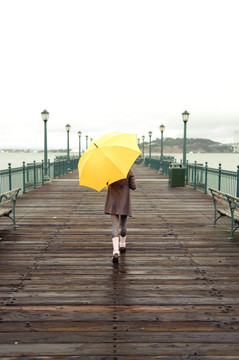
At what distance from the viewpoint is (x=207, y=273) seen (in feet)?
17.7

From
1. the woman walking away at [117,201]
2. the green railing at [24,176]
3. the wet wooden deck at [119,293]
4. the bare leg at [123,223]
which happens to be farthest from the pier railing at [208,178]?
the green railing at [24,176]

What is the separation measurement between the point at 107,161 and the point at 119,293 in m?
1.95

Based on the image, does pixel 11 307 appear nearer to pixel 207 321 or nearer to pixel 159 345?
pixel 159 345

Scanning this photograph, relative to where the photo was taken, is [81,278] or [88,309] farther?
[81,278]

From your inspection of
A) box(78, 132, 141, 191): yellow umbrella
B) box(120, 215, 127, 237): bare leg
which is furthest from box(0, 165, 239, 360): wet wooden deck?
box(78, 132, 141, 191): yellow umbrella

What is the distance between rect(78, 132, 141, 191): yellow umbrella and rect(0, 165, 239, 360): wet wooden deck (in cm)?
145

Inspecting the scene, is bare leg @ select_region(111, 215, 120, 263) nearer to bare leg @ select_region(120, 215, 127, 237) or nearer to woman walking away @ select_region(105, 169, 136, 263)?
woman walking away @ select_region(105, 169, 136, 263)

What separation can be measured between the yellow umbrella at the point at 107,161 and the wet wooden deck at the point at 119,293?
145cm

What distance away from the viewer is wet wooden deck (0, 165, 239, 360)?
3.41 metres

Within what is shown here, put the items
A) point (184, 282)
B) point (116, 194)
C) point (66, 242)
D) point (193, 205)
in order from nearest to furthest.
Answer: point (184, 282) → point (116, 194) → point (66, 242) → point (193, 205)

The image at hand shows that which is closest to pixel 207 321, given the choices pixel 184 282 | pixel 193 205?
pixel 184 282

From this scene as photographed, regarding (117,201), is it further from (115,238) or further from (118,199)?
(115,238)

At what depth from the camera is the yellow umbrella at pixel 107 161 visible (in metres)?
5.35

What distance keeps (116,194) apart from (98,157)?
835 millimetres
